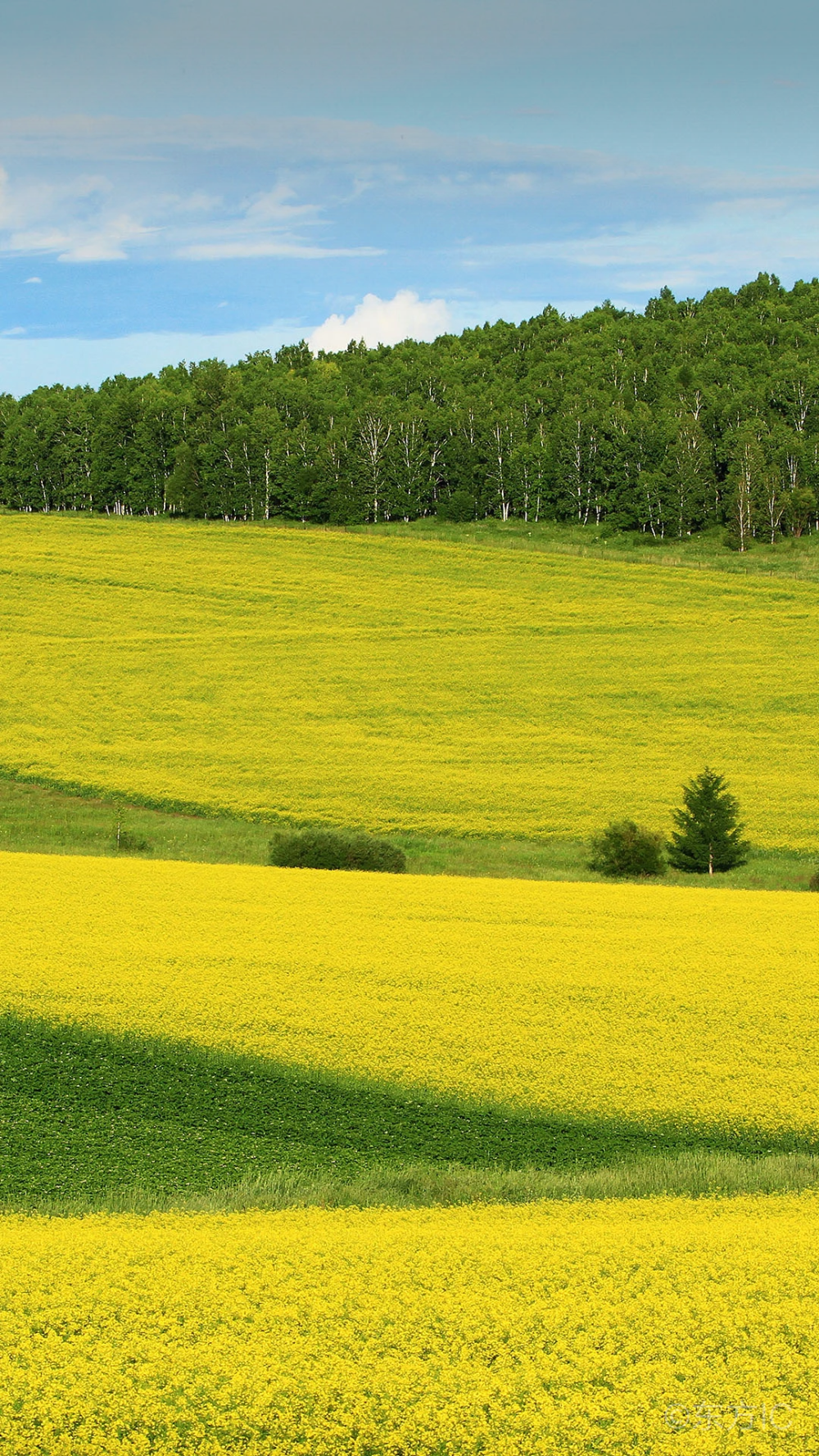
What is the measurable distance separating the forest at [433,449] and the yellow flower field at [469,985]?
7480 cm

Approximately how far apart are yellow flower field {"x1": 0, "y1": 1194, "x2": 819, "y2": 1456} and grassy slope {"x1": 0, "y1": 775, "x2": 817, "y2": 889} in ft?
76.2

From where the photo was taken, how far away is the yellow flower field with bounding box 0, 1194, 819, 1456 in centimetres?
899

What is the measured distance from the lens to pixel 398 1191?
48.8 ft

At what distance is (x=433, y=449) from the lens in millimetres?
110062

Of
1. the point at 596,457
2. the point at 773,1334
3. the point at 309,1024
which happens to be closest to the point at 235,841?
the point at 309,1024

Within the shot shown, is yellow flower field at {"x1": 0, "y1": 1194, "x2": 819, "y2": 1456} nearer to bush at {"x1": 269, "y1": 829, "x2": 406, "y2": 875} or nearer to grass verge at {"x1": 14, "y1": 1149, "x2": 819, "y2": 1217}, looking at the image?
grass verge at {"x1": 14, "y1": 1149, "x2": 819, "y2": 1217}

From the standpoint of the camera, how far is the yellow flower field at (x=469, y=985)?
17469 mm

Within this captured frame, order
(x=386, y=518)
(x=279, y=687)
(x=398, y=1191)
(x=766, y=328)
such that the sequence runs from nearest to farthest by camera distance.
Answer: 1. (x=398, y=1191)
2. (x=279, y=687)
3. (x=386, y=518)
4. (x=766, y=328)

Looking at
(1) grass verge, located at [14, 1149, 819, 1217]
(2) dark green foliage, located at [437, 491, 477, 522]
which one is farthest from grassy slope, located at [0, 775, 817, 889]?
(2) dark green foliage, located at [437, 491, 477, 522]

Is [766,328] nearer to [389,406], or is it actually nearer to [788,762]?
[389,406]

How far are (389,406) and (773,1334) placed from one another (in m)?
112

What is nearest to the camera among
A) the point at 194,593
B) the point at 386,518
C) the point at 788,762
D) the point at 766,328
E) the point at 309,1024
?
the point at 309,1024

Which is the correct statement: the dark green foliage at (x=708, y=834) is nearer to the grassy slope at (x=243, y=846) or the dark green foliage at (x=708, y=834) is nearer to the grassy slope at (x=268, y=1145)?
the grassy slope at (x=243, y=846)

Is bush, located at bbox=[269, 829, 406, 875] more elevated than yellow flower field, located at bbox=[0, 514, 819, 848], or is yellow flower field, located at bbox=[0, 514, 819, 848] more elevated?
yellow flower field, located at bbox=[0, 514, 819, 848]
